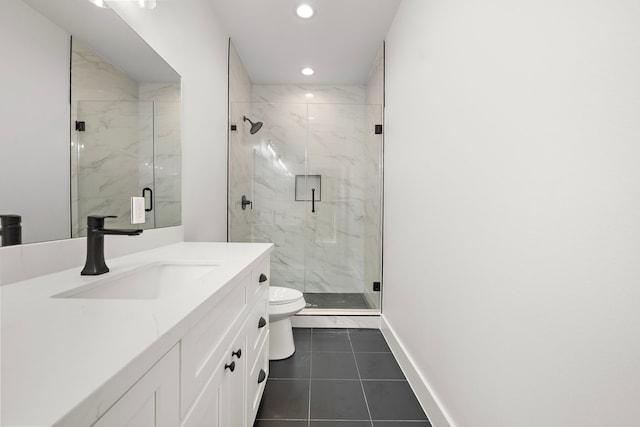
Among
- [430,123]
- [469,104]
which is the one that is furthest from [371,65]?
[469,104]

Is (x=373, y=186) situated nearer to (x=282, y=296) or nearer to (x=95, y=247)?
(x=282, y=296)

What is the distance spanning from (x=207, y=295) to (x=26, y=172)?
2.10 ft

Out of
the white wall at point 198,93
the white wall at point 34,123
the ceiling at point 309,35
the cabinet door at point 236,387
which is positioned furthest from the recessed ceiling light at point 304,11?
the cabinet door at point 236,387

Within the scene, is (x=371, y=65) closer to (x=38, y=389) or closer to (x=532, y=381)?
(x=532, y=381)

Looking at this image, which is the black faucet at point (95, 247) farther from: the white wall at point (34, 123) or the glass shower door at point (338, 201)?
the glass shower door at point (338, 201)

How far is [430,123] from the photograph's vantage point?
1.56 m

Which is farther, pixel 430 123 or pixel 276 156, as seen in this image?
pixel 276 156

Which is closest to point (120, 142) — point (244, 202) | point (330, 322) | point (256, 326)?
point (256, 326)

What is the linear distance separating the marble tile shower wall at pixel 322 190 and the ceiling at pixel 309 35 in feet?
1.19

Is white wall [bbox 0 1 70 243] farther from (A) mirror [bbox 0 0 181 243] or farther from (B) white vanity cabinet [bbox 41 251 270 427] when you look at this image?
(B) white vanity cabinet [bbox 41 251 270 427]

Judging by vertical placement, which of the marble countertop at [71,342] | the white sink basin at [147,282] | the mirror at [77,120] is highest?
the mirror at [77,120]

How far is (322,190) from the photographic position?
323 cm

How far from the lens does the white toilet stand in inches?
78.3

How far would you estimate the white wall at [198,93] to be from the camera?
150cm
